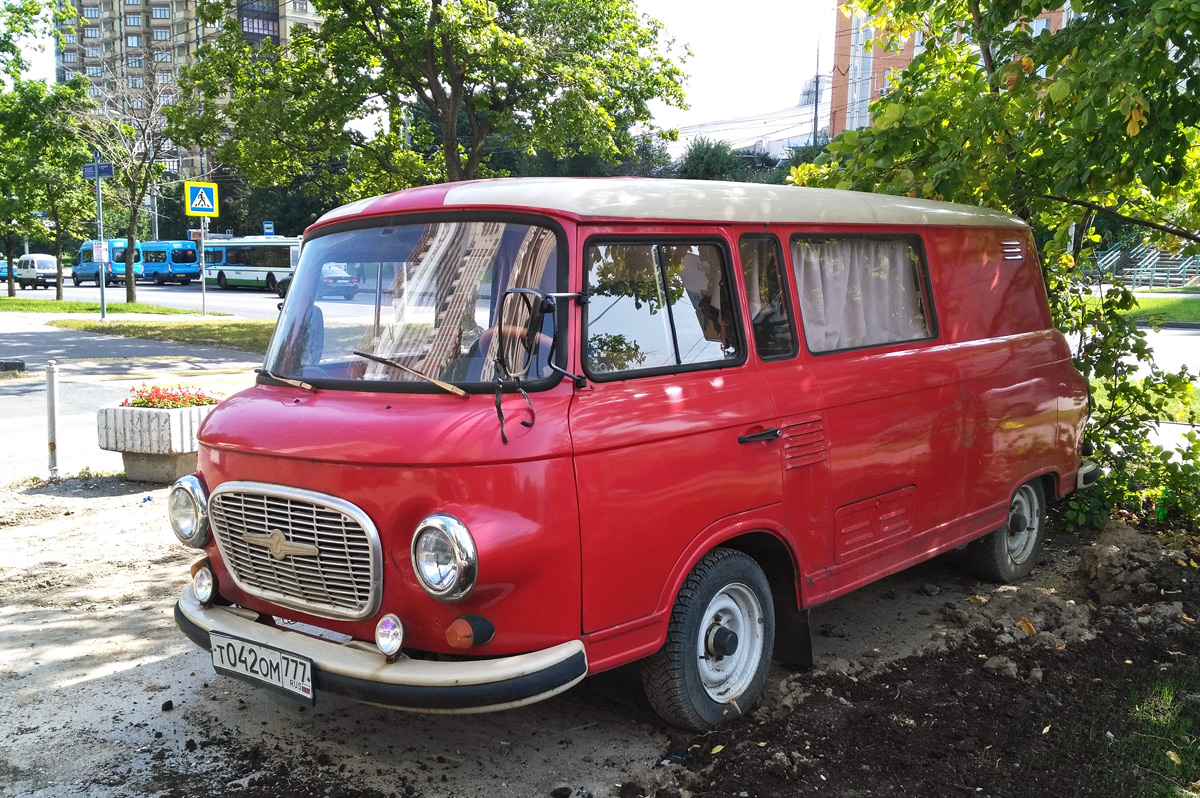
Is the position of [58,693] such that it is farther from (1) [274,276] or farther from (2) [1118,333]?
(1) [274,276]

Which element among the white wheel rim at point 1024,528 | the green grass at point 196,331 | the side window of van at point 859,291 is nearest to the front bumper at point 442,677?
the side window of van at point 859,291

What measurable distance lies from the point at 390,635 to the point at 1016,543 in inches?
178

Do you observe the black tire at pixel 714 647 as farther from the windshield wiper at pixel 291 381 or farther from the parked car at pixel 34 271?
the parked car at pixel 34 271

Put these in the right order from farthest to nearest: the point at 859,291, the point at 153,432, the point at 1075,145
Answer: the point at 153,432, the point at 1075,145, the point at 859,291

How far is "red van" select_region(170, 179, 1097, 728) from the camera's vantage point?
3621mm

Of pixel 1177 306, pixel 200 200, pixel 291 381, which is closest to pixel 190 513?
pixel 291 381

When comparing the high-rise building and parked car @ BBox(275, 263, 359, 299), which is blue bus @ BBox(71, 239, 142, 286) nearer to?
the high-rise building

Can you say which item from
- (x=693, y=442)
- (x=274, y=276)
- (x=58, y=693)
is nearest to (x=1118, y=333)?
(x=693, y=442)

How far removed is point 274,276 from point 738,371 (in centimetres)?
5394

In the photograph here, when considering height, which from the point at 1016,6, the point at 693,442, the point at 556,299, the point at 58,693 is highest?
the point at 1016,6

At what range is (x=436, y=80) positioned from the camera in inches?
816

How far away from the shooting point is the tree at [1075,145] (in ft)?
19.6

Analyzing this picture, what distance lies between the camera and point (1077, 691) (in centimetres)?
480

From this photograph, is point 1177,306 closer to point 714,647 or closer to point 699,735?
point 714,647
